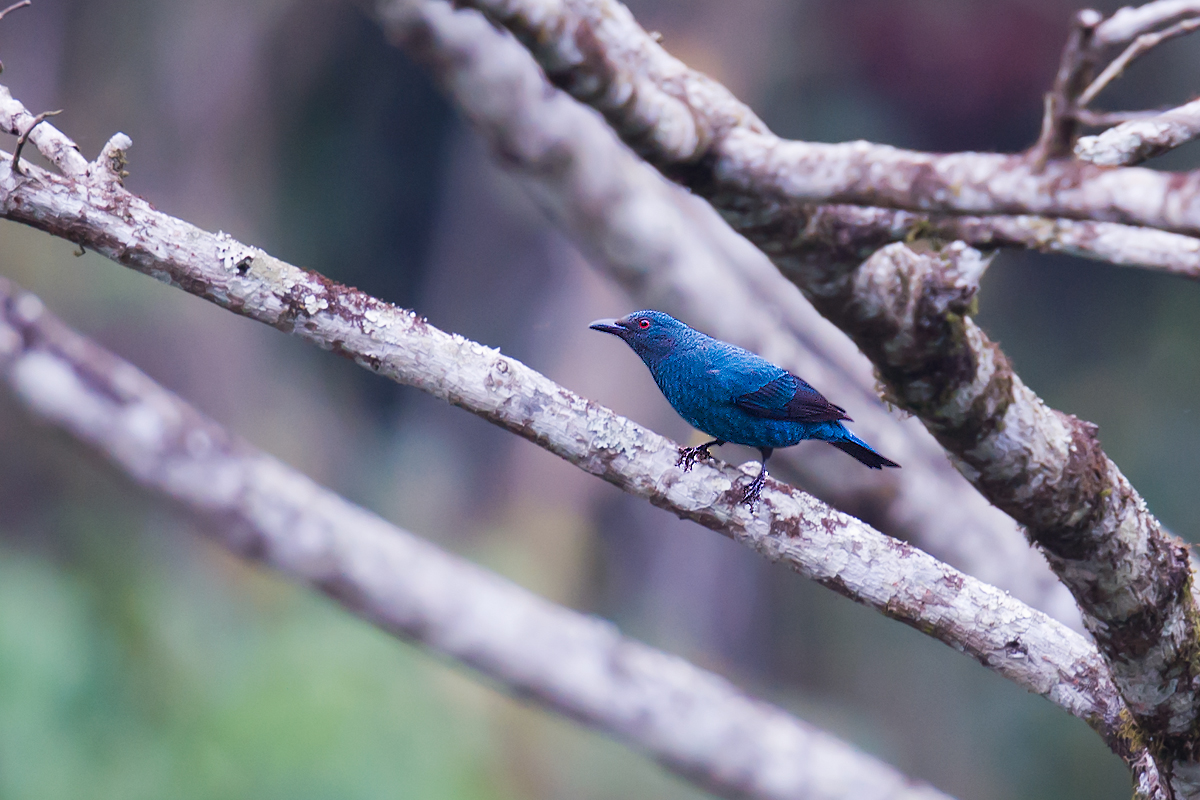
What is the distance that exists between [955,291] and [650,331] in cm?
131

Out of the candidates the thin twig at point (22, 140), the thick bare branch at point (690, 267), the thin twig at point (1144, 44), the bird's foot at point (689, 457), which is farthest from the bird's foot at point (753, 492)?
the thin twig at point (22, 140)

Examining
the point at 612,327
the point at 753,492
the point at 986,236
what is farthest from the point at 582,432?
the point at 986,236

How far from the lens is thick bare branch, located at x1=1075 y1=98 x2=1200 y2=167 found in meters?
2.09

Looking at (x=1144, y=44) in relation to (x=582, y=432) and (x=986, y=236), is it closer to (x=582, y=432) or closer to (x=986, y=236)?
(x=986, y=236)

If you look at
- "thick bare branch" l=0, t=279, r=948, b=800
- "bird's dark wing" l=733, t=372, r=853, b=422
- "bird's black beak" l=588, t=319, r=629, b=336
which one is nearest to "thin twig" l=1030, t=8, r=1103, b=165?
"bird's dark wing" l=733, t=372, r=853, b=422

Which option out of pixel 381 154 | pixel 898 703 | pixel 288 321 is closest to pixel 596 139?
pixel 288 321

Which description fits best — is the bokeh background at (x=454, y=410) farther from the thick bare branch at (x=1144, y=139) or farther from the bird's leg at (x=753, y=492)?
the thick bare branch at (x=1144, y=139)

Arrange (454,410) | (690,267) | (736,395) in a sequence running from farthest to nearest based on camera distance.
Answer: (454,410) < (690,267) < (736,395)

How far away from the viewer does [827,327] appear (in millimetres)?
4742

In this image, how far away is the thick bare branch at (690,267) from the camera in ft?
11.3

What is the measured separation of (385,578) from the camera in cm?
466

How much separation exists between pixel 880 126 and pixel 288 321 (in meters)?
6.44

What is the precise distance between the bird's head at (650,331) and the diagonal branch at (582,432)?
0.70m

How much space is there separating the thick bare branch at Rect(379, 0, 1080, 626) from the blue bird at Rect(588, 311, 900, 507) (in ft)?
3.04
